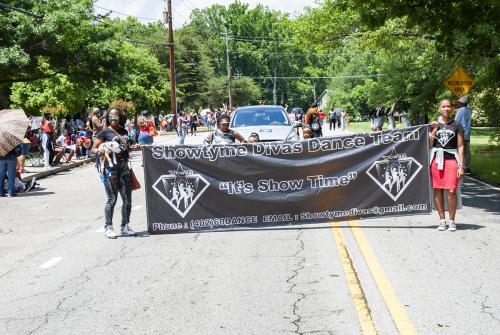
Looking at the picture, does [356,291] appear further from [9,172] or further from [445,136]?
[9,172]

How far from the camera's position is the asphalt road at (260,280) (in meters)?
5.76

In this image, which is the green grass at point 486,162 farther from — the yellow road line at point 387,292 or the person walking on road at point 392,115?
the yellow road line at point 387,292

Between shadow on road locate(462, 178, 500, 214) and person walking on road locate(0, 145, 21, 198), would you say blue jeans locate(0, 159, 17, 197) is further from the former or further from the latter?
shadow on road locate(462, 178, 500, 214)

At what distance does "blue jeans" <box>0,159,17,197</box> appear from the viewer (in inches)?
639

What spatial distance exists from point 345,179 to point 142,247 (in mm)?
3269

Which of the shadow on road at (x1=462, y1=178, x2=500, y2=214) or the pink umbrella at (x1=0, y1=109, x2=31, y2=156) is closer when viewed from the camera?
the shadow on road at (x1=462, y1=178, x2=500, y2=214)

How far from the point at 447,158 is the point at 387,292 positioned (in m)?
3.77

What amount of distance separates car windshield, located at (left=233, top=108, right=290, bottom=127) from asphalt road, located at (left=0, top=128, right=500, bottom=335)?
6701 millimetres

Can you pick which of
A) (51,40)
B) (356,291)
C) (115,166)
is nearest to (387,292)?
(356,291)

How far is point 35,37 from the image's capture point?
→ 1004 inches

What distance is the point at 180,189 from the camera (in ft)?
A: 33.4

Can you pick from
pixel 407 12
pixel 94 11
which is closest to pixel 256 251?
pixel 407 12

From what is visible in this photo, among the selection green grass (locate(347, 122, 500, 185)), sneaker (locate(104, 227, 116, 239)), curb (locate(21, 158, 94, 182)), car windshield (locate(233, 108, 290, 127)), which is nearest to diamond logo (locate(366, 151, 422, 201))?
sneaker (locate(104, 227, 116, 239))

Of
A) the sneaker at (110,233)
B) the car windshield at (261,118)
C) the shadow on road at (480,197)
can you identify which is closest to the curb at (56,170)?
the car windshield at (261,118)
